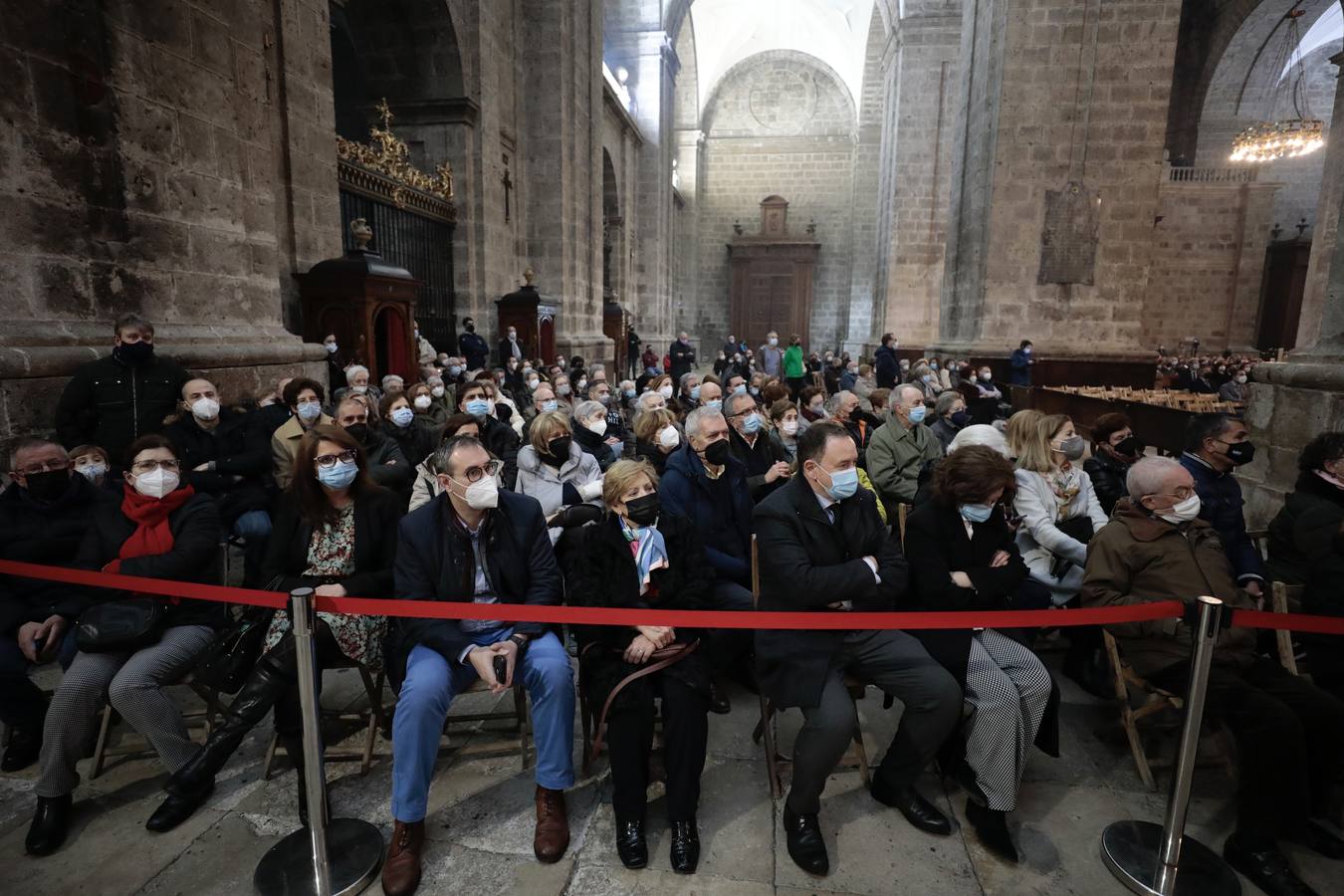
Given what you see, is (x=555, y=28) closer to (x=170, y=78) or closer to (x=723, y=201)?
(x=170, y=78)

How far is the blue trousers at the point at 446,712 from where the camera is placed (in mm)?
2279

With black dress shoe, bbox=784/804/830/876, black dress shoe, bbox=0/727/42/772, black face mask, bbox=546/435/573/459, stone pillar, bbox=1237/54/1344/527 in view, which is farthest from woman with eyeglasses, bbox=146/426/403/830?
stone pillar, bbox=1237/54/1344/527

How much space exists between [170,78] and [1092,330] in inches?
492

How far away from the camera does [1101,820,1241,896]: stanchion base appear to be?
2229 millimetres

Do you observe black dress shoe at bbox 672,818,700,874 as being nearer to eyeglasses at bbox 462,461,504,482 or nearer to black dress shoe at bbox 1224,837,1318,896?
eyeglasses at bbox 462,461,504,482

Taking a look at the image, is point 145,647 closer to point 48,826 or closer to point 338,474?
point 48,826

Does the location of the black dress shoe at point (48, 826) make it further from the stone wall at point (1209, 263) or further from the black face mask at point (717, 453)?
the stone wall at point (1209, 263)

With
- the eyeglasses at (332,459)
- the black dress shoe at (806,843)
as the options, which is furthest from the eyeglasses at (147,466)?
the black dress shoe at (806,843)

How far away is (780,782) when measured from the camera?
274cm

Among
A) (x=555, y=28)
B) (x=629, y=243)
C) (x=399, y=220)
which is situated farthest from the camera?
(x=629, y=243)

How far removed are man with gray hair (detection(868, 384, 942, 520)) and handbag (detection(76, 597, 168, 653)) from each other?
386cm

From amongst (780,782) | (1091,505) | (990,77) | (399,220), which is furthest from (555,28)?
(780,782)

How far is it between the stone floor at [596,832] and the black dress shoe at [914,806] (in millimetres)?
34

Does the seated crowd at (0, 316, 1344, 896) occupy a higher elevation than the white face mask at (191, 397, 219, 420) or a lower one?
lower
